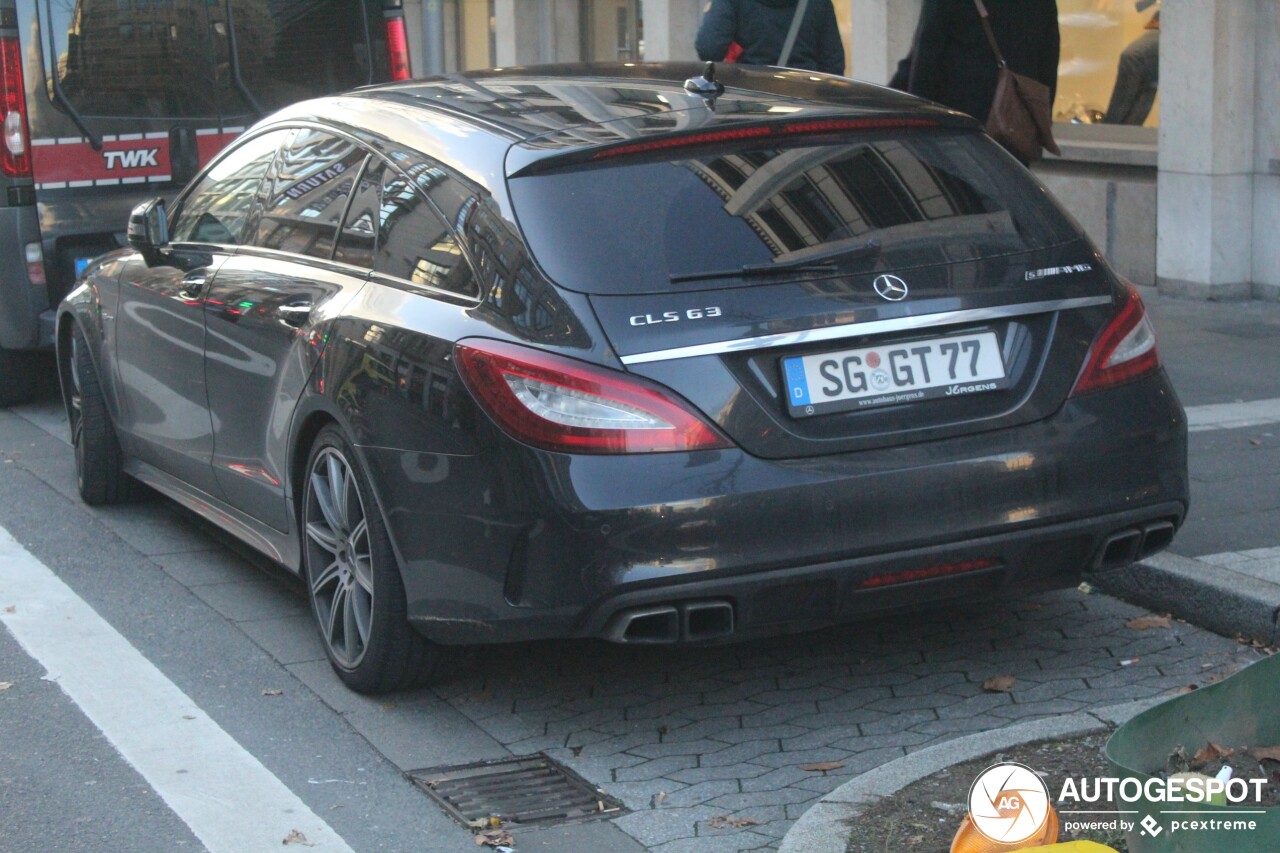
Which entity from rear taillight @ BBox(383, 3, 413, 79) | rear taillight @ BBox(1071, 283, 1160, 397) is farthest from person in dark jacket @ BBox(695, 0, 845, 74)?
rear taillight @ BBox(1071, 283, 1160, 397)

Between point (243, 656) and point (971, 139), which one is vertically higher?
point (971, 139)

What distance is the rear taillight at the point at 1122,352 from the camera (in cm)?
468

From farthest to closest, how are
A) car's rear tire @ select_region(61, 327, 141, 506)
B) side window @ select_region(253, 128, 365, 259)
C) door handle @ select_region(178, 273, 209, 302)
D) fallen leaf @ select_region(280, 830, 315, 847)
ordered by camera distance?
car's rear tire @ select_region(61, 327, 141, 506) → door handle @ select_region(178, 273, 209, 302) → side window @ select_region(253, 128, 365, 259) → fallen leaf @ select_region(280, 830, 315, 847)

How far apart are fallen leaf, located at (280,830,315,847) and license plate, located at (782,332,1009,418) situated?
146 centimetres

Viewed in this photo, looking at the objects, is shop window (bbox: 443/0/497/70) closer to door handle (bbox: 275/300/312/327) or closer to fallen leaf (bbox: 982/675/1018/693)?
door handle (bbox: 275/300/312/327)

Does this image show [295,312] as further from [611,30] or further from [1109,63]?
[611,30]

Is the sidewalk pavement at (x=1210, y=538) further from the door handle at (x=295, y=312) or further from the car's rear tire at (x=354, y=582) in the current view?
the door handle at (x=295, y=312)

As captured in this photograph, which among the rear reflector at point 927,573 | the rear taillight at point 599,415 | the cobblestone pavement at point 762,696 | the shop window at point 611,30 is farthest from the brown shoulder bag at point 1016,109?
the shop window at point 611,30

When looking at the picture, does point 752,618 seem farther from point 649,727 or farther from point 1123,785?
point 1123,785

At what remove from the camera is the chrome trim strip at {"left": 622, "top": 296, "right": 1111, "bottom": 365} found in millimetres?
4328

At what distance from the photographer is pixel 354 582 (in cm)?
508

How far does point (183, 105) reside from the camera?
10.1 meters

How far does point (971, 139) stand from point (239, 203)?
2.53m

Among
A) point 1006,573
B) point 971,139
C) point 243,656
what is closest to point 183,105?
point 243,656
